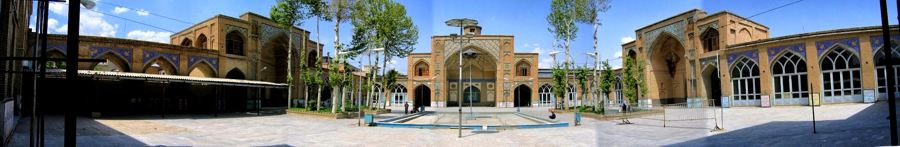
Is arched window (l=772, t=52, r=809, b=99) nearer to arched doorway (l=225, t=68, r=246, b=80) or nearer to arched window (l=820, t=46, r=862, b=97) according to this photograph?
arched window (l=820, t=46, r=862, b=97)

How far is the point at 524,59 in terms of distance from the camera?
41312 millimetres

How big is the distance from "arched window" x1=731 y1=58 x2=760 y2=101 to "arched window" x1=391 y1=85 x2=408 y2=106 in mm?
26129

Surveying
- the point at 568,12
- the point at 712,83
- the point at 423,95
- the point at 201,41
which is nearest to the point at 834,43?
the point at 712,83

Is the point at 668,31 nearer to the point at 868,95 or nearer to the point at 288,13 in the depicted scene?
the point at 868,95

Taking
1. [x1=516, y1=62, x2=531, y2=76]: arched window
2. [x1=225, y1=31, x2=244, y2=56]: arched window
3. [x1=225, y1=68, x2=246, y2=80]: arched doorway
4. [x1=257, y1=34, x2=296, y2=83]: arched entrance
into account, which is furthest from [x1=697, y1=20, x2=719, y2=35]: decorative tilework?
[x1=225, y1=68, x2=246, y2=80]: arched doorway

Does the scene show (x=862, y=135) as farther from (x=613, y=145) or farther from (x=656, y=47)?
(x=656, y=47)

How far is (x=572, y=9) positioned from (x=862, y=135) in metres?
6.38

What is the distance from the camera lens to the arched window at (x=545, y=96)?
42094 millimetres

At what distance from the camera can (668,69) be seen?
1321 inches

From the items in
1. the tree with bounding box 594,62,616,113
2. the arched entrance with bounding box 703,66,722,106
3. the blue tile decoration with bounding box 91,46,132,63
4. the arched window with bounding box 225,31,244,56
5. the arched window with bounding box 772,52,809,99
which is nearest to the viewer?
the blue tile decoration with bounding box 91,46,132,63

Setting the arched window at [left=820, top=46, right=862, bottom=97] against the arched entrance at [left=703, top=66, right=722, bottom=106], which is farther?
the arched entrance at [left=703, top=66, right=722, bottom=106]

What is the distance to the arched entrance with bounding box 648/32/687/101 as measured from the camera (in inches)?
1265

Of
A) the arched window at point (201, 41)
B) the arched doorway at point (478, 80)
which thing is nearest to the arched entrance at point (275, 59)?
the arched window at point (201, 41)

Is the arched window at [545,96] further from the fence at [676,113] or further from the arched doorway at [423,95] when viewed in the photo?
the fence at [676,113]
